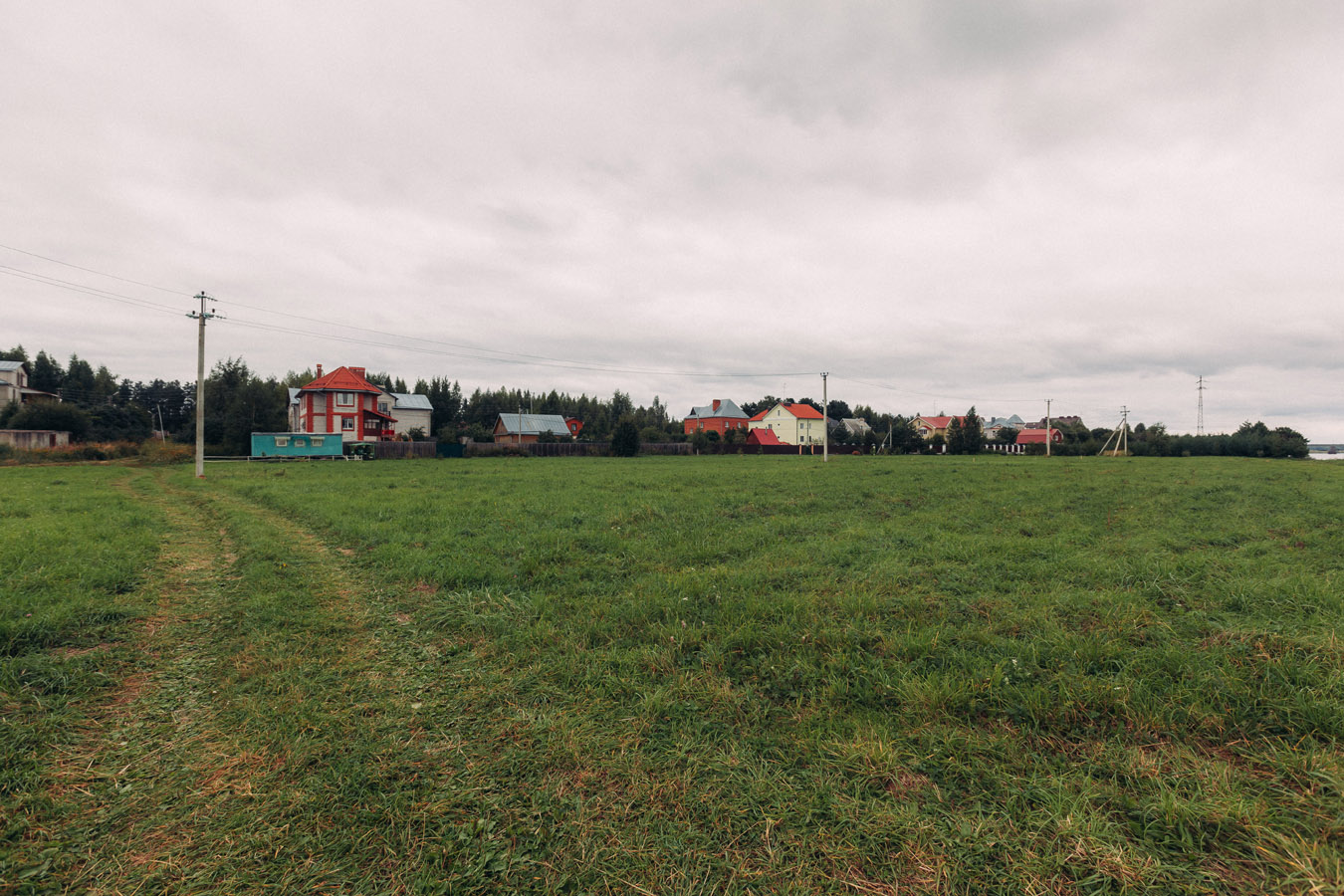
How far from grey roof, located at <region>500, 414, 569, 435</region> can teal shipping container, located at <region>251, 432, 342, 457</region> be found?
3879 cm

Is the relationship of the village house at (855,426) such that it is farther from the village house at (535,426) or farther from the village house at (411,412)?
the village house at (411,412)

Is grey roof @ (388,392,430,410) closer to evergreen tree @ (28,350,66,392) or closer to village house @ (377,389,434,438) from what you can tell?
village house @ (377,389,434,438)

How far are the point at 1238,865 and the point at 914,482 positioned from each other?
20018 millimetres

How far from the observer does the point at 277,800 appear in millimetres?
3117

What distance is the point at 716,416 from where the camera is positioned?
4611 inches

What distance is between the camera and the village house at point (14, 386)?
62562 millimetres

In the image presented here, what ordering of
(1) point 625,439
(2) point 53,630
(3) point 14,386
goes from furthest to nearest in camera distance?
1. (1) point 625,439
2. (3) point 14,386
3. (2) point 53,630

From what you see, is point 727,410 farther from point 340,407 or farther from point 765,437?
point 340,407

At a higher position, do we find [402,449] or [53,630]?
[402,449]

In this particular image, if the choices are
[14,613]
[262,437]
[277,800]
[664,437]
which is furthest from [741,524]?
[664,437]

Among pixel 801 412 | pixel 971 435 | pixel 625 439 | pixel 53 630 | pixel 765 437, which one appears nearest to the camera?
pixel 53 630

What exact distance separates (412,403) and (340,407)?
23.6 metres

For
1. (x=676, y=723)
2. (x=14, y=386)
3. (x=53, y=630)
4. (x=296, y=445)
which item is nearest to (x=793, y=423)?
(x=296, y=445)

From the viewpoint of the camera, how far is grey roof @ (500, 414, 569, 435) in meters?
89.5
